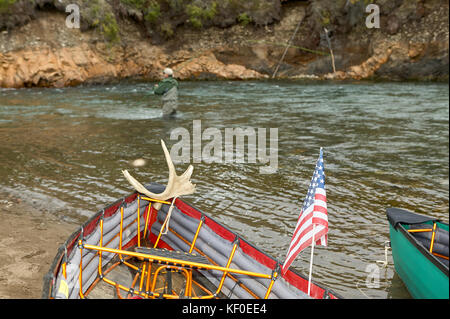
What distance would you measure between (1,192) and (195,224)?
19.1ft

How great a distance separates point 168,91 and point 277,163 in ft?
25.8

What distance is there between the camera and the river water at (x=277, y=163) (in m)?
8.07

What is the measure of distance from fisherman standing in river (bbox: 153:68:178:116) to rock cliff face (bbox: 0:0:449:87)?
14.3m

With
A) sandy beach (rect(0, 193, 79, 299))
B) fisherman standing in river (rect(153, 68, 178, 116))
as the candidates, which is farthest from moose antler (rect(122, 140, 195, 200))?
fisherman standing in river (rect(153, 68, 178, 116))

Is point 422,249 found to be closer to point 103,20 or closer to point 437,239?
point 437,239

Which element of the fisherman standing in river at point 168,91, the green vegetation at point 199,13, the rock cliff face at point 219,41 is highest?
the green vegetation at point 199,13

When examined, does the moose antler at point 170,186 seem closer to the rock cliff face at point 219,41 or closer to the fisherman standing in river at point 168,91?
the fisherman standing in river at point 168,91

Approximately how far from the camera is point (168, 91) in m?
18.5

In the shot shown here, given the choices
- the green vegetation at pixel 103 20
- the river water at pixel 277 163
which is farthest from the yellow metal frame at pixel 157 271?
the green vegetation at pixel 103 20

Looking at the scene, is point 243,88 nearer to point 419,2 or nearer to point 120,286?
point 419,2

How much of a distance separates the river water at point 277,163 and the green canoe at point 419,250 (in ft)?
2.03

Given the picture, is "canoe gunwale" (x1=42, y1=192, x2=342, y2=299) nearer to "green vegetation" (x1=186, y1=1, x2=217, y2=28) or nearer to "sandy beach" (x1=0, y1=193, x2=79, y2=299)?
"sandy beach" (x1=0, y1=193, x2=79, y2=299)

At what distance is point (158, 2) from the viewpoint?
37.6 meters
